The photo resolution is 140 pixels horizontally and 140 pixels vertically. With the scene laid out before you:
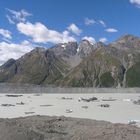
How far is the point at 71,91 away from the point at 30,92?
479 inches

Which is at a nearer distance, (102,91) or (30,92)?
(30,92)

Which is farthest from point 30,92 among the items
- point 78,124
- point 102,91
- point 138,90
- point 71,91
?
point 78,124

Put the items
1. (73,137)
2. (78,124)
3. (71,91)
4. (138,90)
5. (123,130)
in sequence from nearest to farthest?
1. (73,137)
2. (123,130)
3. (78,124)
4. (71,91)
5. (138,90)

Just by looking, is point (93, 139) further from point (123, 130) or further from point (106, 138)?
point (123, 130)

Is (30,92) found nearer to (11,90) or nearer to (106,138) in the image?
(11,90)

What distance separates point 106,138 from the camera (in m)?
13.6

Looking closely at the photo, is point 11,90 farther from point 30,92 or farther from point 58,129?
point 58,129

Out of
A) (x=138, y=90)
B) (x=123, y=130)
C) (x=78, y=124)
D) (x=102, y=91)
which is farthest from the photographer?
(x=138, y=90)

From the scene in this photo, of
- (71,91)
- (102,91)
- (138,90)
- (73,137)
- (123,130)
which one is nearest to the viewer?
(73,137)

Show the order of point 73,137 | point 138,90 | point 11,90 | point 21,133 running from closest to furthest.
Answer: point 21,133, point 73,137, point 11,90, point 138,90

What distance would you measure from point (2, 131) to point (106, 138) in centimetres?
394

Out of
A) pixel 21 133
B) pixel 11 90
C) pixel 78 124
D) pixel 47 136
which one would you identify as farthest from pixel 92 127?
pixel 11 90

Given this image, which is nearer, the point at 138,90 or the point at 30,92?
the point at 30,92

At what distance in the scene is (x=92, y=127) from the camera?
1537 cm
